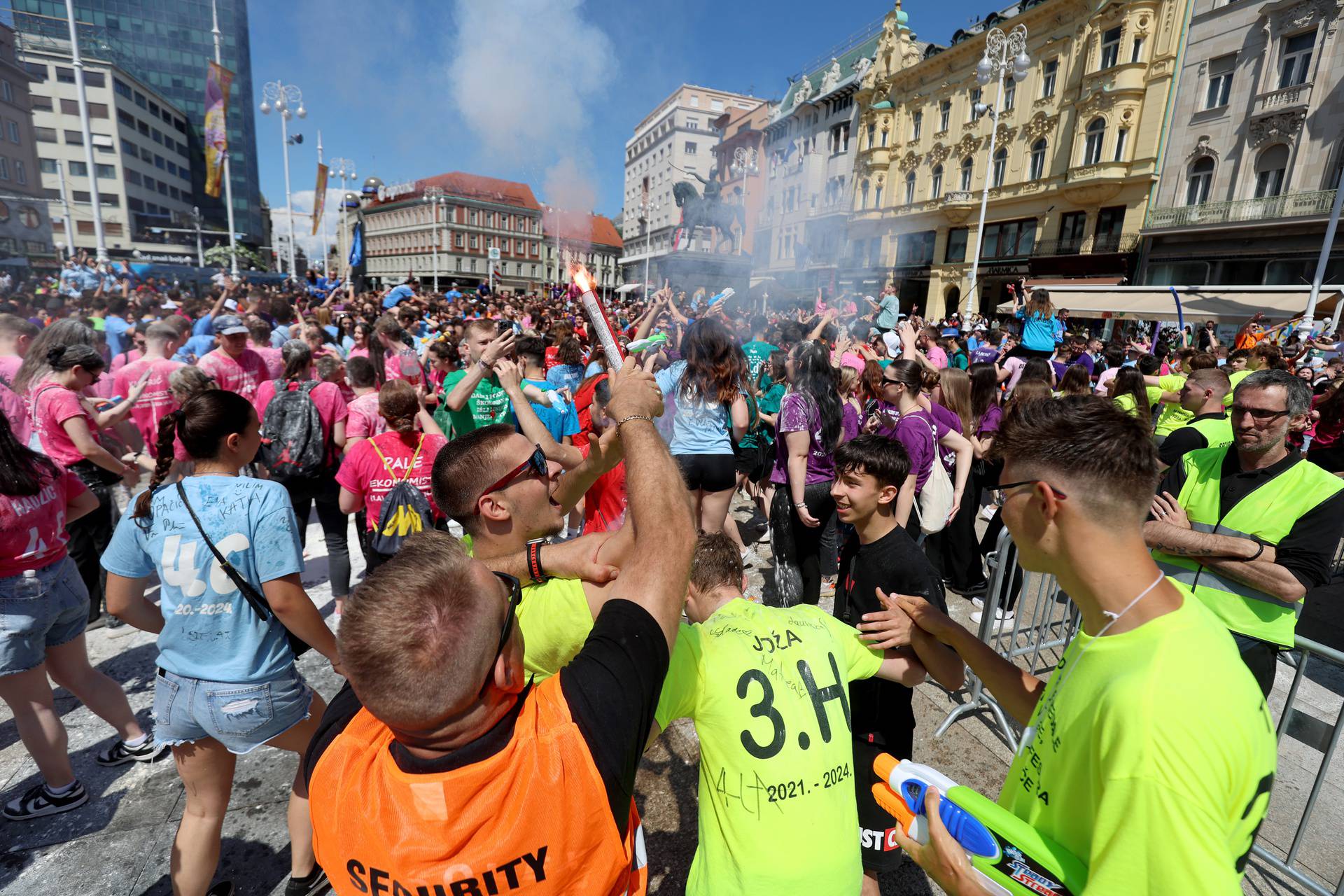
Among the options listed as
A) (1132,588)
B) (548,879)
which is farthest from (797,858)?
(1132,588)

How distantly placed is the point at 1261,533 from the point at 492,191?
132ft

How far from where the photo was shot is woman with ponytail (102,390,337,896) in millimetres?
2219

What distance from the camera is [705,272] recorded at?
23.8 meters

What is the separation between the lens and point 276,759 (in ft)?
10.8

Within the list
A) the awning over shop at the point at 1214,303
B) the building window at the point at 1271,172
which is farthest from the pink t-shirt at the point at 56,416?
the building window at the point at 1271,172

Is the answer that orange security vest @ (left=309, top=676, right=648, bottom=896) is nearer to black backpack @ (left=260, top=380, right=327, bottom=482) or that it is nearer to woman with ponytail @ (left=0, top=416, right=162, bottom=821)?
woman with ponytail @ (left=0, top=416, right=162, bottom=821)

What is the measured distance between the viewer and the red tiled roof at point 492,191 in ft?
116

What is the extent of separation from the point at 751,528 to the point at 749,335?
4.45m

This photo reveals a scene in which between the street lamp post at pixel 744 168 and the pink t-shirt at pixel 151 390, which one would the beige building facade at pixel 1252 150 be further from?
the pink t-shirt at pixel 151 390

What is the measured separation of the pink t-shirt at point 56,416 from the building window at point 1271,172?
32.4 m

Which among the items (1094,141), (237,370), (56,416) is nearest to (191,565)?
(56,416)

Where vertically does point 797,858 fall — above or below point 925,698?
above

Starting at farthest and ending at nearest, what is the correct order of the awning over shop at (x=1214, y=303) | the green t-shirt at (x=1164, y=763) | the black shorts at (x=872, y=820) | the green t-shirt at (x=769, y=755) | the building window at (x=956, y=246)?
the building window at (x=956, y=246)
the awning over shop at (x=1214, y=303)
the black shorts at (x=872, y=820)
the green t-shirt at (x=769, y=755)
the green t-shirt at (x=1164, y=763)

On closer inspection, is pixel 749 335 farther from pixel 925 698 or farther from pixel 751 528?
pixel 925 698
